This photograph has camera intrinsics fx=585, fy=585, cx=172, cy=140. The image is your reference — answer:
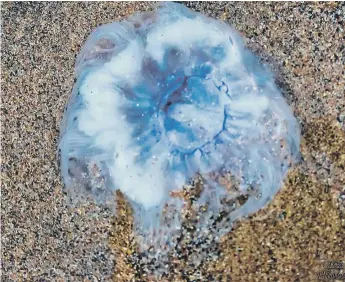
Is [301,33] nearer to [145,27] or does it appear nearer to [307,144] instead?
[307,144]

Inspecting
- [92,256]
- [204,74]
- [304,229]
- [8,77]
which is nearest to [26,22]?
[8,77]

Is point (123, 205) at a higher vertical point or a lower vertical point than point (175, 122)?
lower

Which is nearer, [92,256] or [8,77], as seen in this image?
[92,256]
